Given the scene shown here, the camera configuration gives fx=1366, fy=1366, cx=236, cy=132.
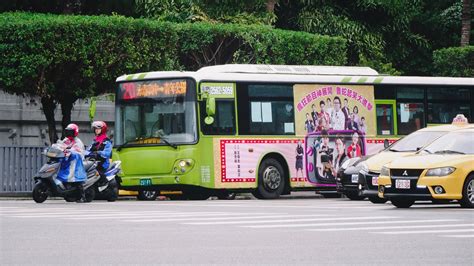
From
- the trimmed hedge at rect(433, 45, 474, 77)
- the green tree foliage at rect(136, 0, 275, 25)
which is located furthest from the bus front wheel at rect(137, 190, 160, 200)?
the trimmed hedge at rect(433, 45, 474, 77)

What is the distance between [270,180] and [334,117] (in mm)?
2655

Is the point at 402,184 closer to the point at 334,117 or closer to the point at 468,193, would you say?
the point at 468,193

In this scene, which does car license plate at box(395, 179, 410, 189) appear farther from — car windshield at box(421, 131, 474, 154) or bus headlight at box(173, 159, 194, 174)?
bus headlight at box(173, 159, 194, 174)

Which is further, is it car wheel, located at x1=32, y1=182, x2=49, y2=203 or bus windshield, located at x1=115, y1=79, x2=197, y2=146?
bus windshield, located at x1=115, y1=79, x2=197, y2=146

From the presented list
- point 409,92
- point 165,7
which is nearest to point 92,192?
point 409,92

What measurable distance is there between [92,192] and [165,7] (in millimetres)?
17088

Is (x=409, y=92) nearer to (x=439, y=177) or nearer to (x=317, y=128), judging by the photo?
(x=317, y=128)

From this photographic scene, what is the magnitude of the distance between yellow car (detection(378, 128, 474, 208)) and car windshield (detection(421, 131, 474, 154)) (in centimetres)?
12

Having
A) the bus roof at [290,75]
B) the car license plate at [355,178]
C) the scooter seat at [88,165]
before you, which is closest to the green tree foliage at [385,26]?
the bus roof at [290,75]

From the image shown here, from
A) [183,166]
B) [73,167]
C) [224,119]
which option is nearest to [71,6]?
[224,119]

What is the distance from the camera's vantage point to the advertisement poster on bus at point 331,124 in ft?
107

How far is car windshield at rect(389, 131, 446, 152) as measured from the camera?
26.7m

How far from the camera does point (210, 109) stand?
29.5 metres

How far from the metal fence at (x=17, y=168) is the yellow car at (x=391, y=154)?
11642 millimetres
